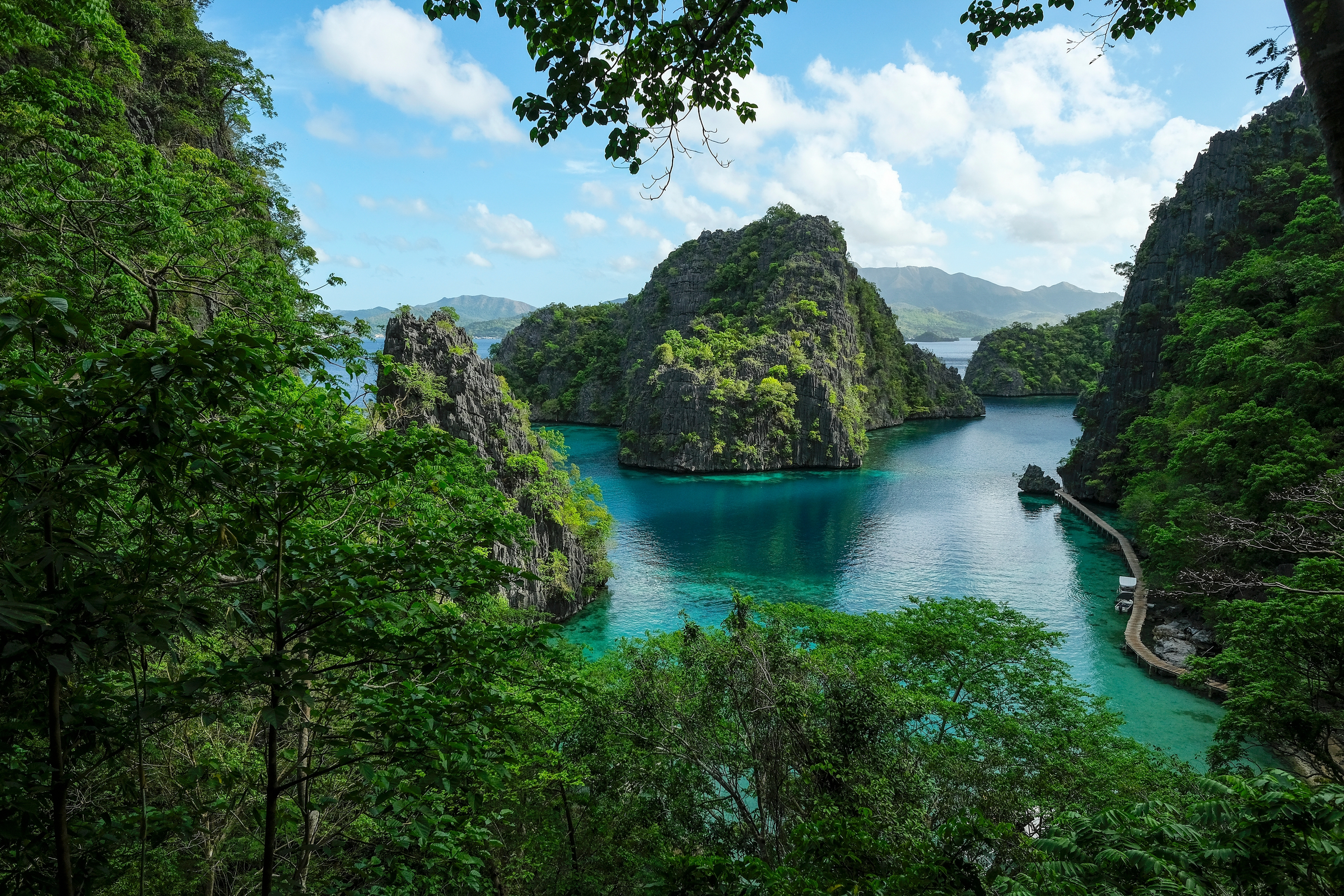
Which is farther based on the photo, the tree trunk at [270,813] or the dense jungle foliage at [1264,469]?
the dense jungle foliage at [1264,469]

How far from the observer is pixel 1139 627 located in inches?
910

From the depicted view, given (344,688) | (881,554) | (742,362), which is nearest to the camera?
(344,688)

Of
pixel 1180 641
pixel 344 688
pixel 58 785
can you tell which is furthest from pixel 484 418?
pixel 1180 641

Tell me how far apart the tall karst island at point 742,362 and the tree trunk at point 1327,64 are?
5346 centimetres

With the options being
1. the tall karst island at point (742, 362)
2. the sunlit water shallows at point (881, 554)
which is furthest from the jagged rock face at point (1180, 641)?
the tall karst island at point (742, 362)

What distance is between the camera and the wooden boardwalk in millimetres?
19453

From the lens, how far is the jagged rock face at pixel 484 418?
78.1 feet

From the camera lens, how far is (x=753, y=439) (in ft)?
190

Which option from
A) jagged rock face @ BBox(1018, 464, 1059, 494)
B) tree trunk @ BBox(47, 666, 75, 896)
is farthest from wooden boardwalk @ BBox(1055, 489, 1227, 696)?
tree trunk @ BBox(47, 666, 75, 896)

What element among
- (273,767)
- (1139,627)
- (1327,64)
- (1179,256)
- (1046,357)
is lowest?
(1139,627)

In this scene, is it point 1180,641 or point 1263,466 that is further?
point 1180,641

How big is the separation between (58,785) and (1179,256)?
2298 inches

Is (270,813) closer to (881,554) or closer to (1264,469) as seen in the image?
(1264,469)

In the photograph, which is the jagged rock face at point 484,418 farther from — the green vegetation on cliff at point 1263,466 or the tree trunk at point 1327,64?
the tree trunk at point 1327,64
